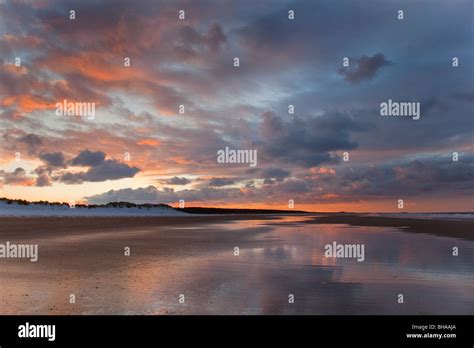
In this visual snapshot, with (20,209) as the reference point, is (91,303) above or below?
below

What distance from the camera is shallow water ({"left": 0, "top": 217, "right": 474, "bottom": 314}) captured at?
35.5ft

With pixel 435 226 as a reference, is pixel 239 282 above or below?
below

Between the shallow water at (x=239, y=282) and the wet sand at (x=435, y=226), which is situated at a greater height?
the wet sand at (x=435, y=226)

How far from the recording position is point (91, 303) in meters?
11.0

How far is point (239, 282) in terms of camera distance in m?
13.6

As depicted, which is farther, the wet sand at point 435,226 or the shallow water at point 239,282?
the wet sand at point 435,226

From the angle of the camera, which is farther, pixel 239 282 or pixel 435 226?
pixel 435 226

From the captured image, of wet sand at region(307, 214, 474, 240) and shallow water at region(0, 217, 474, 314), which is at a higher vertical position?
wet sand at region(307, 214, 474, 240)

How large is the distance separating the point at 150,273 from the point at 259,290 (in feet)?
15.3

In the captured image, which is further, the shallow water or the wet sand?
the wet sand

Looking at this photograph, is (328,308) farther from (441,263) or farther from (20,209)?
(20,209)

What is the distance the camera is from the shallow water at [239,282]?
10822mm
